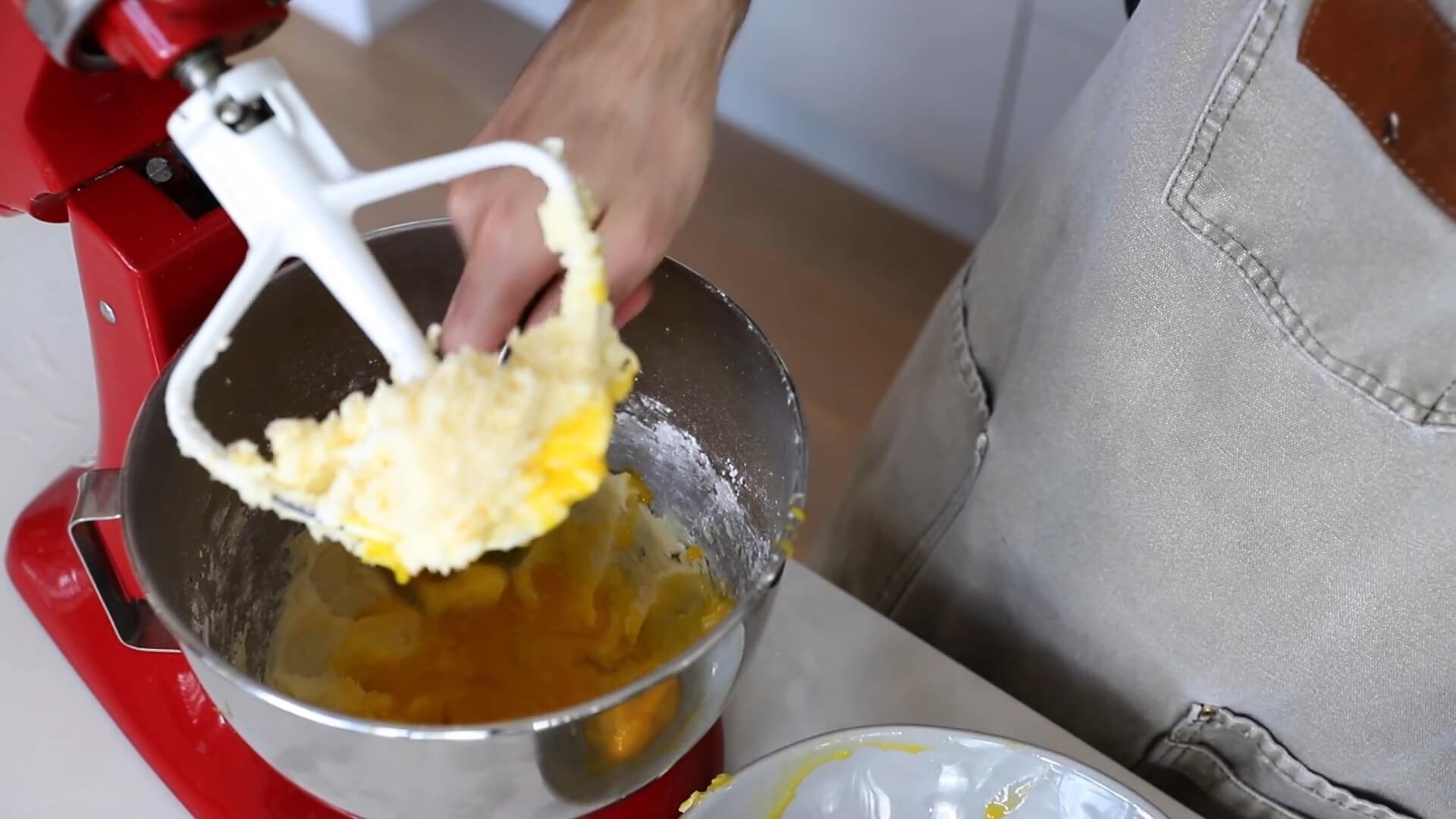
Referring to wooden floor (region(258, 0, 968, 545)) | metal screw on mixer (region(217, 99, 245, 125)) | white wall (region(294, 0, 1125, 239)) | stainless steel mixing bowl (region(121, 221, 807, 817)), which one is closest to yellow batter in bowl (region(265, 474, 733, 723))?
stainless steel mixing bowl (region(121, 221, 807, 817))

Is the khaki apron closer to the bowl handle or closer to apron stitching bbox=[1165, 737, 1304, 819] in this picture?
apron stitching bbox=[1165, 737, 1304, 819]

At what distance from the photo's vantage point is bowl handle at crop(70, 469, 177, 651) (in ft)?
Answer: 1.57

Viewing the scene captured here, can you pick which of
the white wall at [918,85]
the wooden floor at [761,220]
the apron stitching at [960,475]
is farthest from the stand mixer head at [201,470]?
the white wall at [918,85]

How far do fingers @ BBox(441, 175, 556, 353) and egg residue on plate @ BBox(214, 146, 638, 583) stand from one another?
0.16 ft

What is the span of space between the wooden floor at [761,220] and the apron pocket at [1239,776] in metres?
0.76

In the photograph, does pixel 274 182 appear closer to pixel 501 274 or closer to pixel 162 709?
pixel 501 274

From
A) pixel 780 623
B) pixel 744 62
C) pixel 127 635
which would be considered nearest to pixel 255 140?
pixel 127 635

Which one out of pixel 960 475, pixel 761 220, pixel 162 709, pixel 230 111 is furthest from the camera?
pixel 761 220

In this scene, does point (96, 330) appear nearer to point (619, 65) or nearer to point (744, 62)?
point (619, 65)

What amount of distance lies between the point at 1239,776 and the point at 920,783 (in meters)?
0.23

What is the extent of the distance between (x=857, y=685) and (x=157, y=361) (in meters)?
0.37

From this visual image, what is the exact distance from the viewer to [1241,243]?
51 cm

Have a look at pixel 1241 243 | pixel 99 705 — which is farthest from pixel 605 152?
pixel 99 705

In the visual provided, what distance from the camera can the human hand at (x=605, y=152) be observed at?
0.46 m
